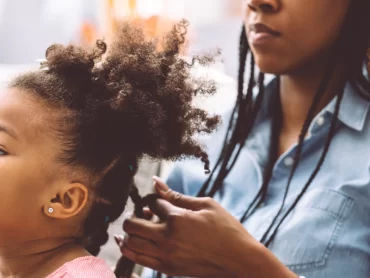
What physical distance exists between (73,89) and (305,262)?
0.48 meters

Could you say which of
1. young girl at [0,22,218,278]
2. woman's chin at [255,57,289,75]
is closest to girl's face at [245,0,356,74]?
woman's chin at [255,57,289,75]

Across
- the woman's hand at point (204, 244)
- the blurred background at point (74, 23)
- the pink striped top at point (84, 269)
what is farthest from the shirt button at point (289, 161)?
the blurred background at point (74, 23)

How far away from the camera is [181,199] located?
0.86 m

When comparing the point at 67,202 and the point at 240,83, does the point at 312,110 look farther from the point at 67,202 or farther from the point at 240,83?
the point at 67,202

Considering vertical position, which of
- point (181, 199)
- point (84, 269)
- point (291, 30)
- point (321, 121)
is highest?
point (291, 30)

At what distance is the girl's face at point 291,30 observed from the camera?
0.96 m

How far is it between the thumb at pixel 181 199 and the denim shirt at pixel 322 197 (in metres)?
0.07

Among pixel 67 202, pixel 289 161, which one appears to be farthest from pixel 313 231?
pixel 67 202

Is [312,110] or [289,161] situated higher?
[312,110]

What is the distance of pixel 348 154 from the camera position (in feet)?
3.20

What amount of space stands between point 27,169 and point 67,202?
81 mm

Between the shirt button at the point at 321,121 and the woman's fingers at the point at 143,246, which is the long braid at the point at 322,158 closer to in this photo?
the shirt button at the point at 321,121

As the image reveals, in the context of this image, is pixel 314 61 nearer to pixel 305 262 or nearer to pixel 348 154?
pixel 348 154

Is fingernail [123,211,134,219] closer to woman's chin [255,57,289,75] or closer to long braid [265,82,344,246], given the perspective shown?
long braid [265,82,344,246]
